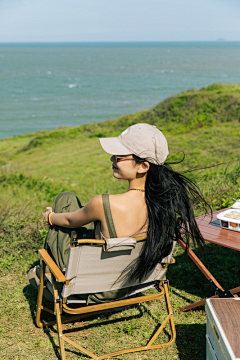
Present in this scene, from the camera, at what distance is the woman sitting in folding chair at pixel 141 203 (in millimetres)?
2166

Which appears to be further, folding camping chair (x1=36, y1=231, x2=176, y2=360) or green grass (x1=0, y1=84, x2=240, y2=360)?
green grass (x1=0, y1=84, x2=240, y2=360)

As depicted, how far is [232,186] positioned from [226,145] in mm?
5935

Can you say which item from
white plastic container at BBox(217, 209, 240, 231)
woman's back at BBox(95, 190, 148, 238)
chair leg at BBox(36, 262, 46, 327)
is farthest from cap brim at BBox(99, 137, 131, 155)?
chair leg at BBox(36, 262, 46, 327)

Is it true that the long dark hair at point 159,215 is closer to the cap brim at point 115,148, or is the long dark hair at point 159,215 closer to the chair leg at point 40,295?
the cap brim at point 115,148

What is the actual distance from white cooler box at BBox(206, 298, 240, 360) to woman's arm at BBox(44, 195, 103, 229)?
2.67 feet

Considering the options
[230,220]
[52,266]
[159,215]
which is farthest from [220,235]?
[52,266]

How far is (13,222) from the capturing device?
4492 millimetres

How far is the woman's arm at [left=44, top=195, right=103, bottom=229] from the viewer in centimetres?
211

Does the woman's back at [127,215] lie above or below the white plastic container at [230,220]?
above

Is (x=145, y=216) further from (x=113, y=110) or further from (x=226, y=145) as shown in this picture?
(x=113, y=110)

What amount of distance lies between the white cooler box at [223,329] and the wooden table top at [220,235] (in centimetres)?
44

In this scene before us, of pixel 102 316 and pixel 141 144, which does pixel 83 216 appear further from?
A: pixel 102 316

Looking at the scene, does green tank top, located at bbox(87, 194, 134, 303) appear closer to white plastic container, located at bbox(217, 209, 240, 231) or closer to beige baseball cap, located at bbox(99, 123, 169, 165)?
beige baseball cap, located at bbox(99, 123, 169, 165)

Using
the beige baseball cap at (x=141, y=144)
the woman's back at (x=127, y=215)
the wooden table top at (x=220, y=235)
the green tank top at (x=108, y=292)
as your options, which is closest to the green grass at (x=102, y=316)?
the green tank top at (x=108, y=292)
